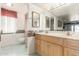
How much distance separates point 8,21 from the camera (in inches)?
77.5

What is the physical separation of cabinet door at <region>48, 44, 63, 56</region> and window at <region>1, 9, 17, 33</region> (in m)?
0.87

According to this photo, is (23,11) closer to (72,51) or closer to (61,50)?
(61,50)

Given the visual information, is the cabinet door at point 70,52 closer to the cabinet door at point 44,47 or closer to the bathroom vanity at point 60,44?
the bathroom vanity at point 60,44

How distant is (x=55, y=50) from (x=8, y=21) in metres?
1.13

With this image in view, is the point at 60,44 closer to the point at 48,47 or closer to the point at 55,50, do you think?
the point at 55,50

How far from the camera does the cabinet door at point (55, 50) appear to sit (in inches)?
77.2

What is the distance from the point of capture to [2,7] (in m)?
1.96

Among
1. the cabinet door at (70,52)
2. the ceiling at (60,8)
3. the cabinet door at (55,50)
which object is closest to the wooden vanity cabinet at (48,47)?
the cabinet door at (55,50)

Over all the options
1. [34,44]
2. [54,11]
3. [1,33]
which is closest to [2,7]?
[1,33]

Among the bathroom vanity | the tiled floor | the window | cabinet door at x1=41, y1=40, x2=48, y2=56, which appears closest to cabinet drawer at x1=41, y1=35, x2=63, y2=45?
the bathroom vanity

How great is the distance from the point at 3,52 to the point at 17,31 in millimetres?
507

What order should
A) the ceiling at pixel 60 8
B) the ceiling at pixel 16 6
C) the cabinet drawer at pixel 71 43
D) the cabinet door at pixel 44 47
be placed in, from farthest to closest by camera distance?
the cabinet door at pixel 44 47 → the ceiling at pixel 16 6 → the ceiling at pixel 60 8 → the cabinet drawer at pixel 71 43

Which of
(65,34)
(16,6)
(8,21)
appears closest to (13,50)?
(8,21)

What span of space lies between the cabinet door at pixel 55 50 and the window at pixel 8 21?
87 centimetres
